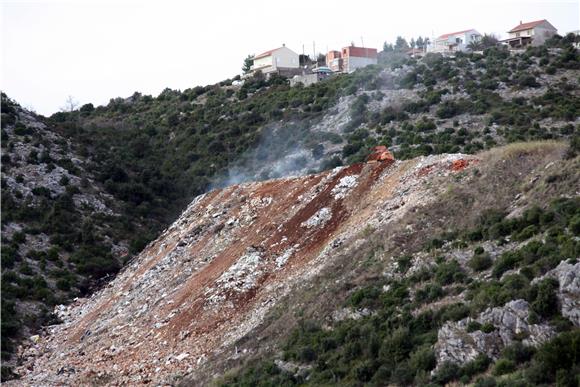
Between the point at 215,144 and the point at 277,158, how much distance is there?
7.96 metres

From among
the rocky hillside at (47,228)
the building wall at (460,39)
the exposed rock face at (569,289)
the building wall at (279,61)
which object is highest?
the building wall at (279,61)

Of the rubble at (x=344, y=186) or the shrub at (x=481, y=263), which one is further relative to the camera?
the rubble at (x=344, y=186)

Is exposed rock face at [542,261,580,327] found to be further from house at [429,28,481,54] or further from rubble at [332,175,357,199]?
house at [429,28,481,54]

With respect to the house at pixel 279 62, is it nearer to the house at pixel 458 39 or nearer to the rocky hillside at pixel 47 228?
the house at pixel 458 39

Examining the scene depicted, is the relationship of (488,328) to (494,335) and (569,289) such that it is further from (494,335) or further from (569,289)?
(569,289)

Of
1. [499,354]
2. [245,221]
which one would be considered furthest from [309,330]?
[245,221]

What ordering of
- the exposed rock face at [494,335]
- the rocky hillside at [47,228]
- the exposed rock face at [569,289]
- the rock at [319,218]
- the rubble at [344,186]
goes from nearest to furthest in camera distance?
the exposed rock face at [569,289]
the exposed rock face at [494,335]
the rock at [319,218]
the rubble at [344,186]
the rocky hillside at [47,228]

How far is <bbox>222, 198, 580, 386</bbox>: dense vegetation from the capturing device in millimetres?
16266

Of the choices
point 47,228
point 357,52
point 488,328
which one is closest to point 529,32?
point 357,52

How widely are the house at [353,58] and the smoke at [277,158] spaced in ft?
103

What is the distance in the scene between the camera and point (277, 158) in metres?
52.3

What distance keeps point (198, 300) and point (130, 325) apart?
131 inches

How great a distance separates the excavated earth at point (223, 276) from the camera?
26.7 m

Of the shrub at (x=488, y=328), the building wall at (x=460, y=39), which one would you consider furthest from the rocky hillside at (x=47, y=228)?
the building wall at (x=460, y=39)
